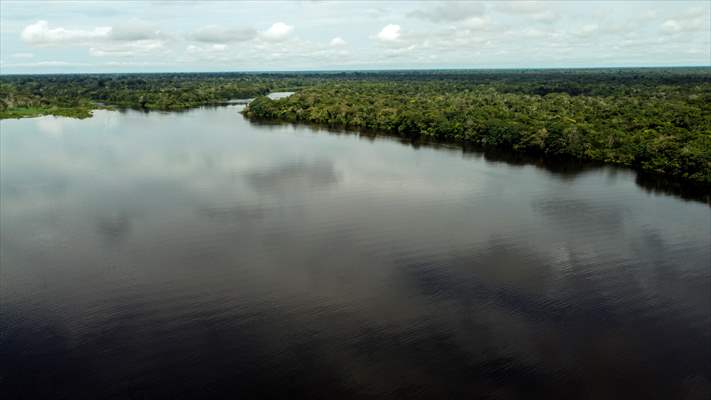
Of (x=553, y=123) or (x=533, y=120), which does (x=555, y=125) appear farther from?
(x=533, y=120)

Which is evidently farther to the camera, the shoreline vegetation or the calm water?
the shoreline vegetation

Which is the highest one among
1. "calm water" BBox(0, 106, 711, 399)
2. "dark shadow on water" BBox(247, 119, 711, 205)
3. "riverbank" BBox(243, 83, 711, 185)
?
"riverbank" BBox(243, 83, 711, 185)

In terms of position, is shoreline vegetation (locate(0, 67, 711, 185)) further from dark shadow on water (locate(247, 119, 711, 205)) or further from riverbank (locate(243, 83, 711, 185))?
dark shadow on water (locate(247, 119, 711, 205))

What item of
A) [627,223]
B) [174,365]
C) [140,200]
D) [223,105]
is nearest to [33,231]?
[140,200]

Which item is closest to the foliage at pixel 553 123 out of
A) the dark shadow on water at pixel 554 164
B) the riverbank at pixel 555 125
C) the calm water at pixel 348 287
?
the riverbank at pixel 555 125

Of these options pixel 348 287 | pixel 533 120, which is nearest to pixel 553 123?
pixel 533 120

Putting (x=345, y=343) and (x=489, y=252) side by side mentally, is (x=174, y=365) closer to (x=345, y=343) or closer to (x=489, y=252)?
(x=345, y=343)

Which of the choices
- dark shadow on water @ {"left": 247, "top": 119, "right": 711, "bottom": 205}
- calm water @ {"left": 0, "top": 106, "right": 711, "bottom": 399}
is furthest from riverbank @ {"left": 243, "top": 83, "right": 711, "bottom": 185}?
calm water @ {"left": 0, "top": 106, "right": 711, "bottom": 399}
